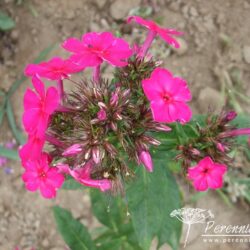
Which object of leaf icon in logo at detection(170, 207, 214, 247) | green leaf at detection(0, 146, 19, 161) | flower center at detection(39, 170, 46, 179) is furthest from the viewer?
green leaf at detection(0, 146, 19, 161)

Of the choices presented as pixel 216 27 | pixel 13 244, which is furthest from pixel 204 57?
pixel 13 244

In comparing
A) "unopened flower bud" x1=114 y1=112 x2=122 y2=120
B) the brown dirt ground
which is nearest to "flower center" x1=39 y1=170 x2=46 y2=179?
"unopened flower bud" x1=114 y1=112 x2=122 y2=120

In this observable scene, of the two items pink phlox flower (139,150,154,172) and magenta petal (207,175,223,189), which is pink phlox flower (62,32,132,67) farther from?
magenta petal (207,175,223,189)

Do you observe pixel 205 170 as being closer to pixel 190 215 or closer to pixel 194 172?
pixel 194 172

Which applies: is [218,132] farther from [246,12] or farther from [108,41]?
[246,12]

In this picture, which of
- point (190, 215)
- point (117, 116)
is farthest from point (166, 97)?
point (190, 215)

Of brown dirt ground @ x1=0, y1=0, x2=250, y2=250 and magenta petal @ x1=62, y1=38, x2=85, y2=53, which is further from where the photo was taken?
brown dirt ground @ x1=0, y1=0, x2=250, y2=250

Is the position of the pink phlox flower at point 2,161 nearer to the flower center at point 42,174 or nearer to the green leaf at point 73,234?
the green leaf at point 73,234
